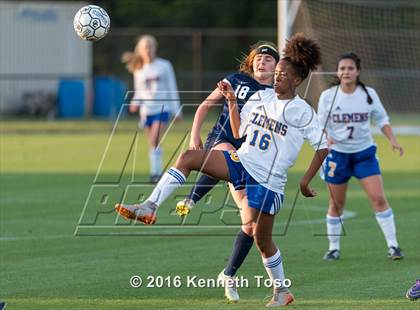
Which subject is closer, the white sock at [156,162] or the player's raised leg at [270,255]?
the player's raised leg at [270,255]

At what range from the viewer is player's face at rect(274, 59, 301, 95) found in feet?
27.6

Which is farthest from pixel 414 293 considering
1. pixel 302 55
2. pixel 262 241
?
pixel 302 55

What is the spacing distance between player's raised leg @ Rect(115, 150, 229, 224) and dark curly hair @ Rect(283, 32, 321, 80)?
3.12 ft

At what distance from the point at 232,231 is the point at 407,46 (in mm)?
22625

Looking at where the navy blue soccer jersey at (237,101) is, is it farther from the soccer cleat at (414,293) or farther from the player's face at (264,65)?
the soccer cleat at (414,293)

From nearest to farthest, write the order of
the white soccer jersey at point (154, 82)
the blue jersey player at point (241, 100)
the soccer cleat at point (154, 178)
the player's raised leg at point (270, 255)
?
the player's raised leg at point (270, 255) < the blue jersey player at point (241, 100) < the soccer cleat at point (154, 178) < the white soccer jersey at point (154, 82)

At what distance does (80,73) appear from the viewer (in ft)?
134

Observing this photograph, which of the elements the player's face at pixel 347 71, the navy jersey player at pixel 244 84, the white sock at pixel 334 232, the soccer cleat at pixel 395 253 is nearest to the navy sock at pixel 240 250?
the navy jersey player at pixel 244 84

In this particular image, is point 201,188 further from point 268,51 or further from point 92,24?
point 92,24

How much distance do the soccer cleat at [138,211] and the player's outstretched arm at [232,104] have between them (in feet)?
4.93

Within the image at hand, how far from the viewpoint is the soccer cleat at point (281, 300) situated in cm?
838

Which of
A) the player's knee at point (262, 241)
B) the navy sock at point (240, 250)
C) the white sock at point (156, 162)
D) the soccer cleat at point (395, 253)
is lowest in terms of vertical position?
the white sock at point (156, 162)

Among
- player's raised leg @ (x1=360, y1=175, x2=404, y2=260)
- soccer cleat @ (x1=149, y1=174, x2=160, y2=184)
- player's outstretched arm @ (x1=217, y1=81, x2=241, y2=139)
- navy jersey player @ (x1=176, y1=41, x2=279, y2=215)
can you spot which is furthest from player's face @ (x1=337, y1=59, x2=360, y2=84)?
soccer cleat @ (x1=149, y1=174, x2=160, y2=184)

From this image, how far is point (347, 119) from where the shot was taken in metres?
11.3
